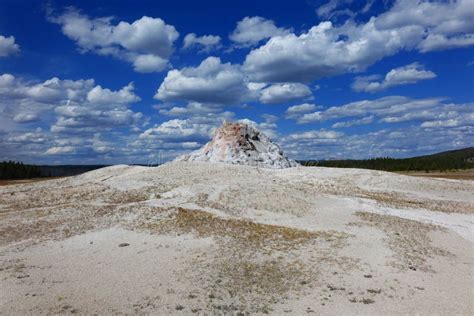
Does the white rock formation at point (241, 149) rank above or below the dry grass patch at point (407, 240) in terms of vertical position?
above

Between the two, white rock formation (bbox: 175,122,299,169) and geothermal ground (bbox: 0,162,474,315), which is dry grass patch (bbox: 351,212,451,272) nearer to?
geothermal ground (bbox: 0,162,474,315)

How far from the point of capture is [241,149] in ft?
140

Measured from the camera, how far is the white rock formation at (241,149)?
4197 cm

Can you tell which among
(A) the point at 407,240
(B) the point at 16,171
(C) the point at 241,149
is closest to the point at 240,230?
(A) the point at 407,240

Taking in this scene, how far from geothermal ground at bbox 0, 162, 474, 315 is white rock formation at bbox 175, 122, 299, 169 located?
11235 mm

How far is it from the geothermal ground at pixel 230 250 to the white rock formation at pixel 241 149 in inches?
442

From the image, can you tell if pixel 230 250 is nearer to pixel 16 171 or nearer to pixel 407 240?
pixel 407 240

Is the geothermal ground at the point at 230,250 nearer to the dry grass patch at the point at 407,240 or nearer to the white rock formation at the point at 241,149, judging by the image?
the dry grass patch at the point at 407,240

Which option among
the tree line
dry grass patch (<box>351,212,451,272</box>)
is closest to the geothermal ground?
dry grass patch (<box>351,212,451,272</box>)

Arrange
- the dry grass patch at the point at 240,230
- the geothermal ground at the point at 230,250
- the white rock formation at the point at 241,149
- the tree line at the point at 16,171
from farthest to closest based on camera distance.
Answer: the tree line at the point at 16,171 < the white rock formation at the point at 241,149 < the dry grass patch at the point at 240,230 < the geothermal ground at the point at 230,250

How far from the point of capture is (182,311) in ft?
33.2

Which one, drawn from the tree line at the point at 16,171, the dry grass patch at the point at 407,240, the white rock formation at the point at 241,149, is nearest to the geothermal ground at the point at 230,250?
the dry grass patch at the point at 407,240

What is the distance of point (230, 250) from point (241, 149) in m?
27.6

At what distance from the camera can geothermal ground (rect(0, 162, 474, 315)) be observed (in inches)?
428
